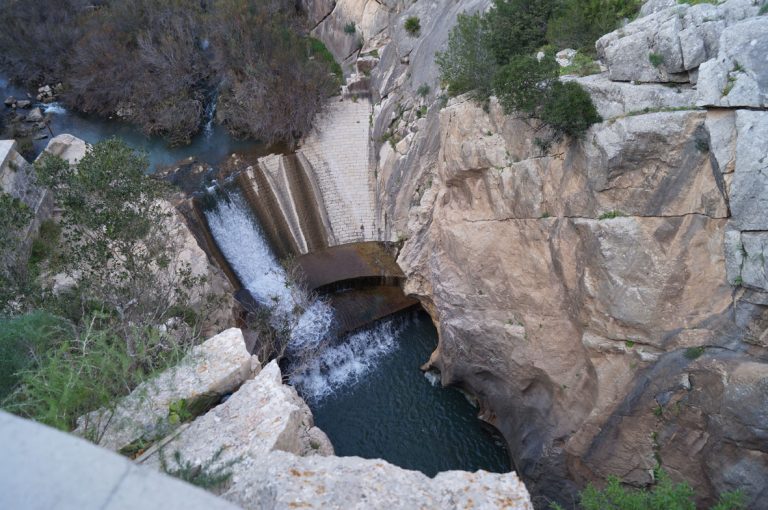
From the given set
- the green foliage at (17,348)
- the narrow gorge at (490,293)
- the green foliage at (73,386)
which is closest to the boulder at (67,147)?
the narrow gorge at (490,293)

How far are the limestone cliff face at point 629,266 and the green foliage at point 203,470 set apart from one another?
812 cm

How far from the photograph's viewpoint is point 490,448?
14.2m

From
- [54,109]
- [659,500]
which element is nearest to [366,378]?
[659,500]

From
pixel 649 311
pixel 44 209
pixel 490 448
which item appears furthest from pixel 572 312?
pixel 44 209

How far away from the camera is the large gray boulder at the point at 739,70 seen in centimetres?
825

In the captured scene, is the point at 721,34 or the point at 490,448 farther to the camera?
the point at 490,448

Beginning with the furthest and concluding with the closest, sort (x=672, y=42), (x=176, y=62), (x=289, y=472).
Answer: (x=176, y=62) → (x=672, y=42) → (x=289, y=472)

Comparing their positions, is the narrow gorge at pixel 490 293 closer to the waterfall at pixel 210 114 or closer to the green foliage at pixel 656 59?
the green foliage at pixel 656 59

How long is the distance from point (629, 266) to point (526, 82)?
15.5ft

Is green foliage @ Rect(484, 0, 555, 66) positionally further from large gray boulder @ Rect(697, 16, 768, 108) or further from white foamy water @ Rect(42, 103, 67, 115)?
white foamy water @ Rect(42, 103, 67, 115)

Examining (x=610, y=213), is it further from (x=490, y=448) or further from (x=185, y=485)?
(x=185, y=485)

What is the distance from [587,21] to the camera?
1387 centimetres

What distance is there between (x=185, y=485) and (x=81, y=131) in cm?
2644

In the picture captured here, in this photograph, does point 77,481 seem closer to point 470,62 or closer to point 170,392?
point 170,392
